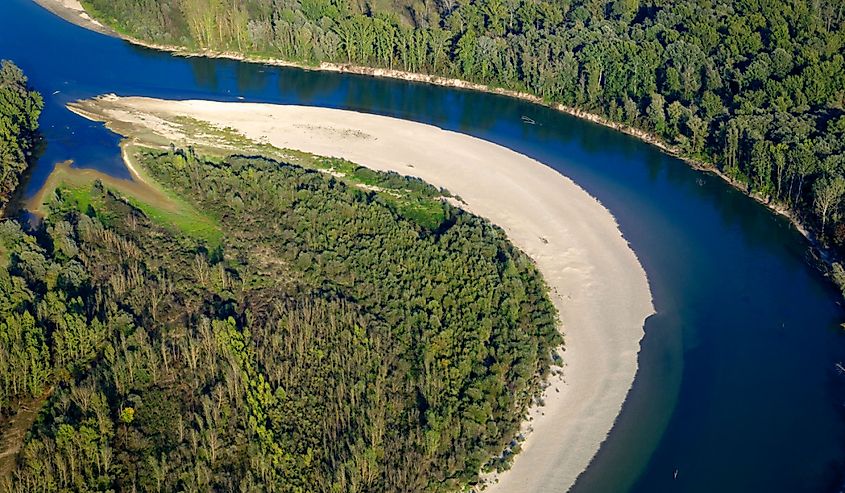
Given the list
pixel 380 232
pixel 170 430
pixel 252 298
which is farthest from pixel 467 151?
pixel 170 430

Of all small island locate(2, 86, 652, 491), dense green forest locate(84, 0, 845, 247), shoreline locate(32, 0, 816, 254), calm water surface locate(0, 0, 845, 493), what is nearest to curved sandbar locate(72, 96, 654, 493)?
small island locate(2, 86, 652, 491)

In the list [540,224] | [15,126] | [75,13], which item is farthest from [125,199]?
[75,13]

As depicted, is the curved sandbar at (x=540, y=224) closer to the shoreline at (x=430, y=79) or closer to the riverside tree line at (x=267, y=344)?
the riverside tree line at (x=267, y=344)

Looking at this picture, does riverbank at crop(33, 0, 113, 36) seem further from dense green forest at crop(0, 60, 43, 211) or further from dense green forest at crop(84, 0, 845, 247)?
dense green forest at crop(0, 60, 43, 211)

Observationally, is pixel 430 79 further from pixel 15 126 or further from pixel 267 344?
pixel 267 344

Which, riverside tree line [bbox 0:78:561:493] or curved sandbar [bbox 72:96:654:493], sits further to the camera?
curved sandbar [bbox 72:96:654:493]

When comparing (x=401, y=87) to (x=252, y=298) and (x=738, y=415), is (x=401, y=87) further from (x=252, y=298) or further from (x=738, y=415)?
(x=738, y=415)

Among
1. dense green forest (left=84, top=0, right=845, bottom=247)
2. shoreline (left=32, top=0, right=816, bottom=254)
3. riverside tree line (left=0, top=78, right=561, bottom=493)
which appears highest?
dense green forest (left=84, top=0, right=845, bottom=247)
